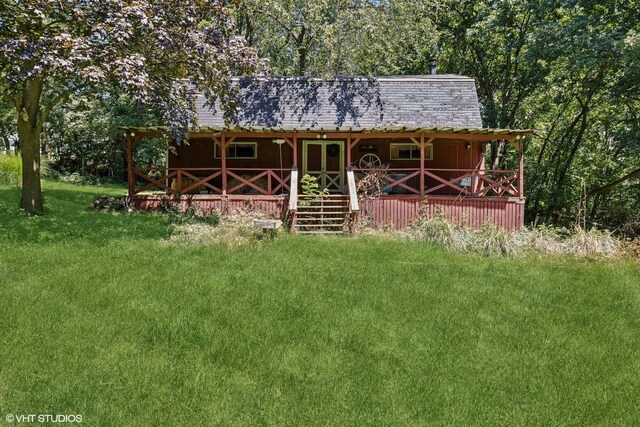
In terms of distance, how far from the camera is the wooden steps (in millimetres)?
12466

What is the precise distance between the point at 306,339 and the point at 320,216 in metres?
7.97

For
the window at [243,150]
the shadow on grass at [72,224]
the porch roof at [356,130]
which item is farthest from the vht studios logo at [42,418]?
the window at [243,150]

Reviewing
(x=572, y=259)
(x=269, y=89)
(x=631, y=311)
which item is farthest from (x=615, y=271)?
(x=269, y=89)

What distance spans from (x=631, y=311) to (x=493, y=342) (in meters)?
2.76

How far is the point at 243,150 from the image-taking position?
687 inches

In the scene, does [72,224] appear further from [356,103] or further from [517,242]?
[356,103]

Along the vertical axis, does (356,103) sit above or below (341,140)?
above

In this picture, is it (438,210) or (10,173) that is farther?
(10,173)

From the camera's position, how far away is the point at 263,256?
8.71 meters

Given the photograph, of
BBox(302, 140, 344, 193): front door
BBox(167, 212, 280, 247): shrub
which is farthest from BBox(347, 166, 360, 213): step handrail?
BBox(302, 140, 344, 193): front door

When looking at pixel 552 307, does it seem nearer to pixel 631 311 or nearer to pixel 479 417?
pixel 631 311

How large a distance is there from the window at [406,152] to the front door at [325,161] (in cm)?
192

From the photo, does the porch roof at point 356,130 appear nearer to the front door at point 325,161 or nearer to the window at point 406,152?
the window at point 406,152

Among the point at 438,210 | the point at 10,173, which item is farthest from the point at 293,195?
the point at 10,173
